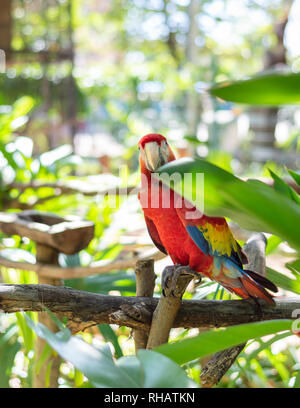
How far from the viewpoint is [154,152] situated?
24.7 inches

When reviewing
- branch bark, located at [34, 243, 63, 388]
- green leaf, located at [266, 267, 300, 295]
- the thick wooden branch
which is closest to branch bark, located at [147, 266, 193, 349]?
the thick wooden branch

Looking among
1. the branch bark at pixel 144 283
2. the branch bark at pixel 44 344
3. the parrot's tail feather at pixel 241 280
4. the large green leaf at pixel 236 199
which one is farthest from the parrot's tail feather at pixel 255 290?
the branch bark at pixel 44 344

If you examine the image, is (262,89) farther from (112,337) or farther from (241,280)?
(112,337)

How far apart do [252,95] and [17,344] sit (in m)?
0.84

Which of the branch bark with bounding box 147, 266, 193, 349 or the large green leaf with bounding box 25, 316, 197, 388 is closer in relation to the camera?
the large green leaf with bounding box 25, 316, 197, 388

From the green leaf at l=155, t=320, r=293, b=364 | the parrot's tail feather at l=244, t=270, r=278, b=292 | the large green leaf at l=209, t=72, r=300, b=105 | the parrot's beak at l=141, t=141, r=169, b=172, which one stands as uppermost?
the large green leaf at l=209, t=72, r=300, b=105

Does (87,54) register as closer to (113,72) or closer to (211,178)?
(113,72)

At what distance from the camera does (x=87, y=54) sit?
24.7 feet

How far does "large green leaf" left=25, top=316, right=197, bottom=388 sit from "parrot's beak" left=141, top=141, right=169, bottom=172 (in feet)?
1.17

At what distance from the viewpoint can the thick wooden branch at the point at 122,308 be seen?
0.45 meters

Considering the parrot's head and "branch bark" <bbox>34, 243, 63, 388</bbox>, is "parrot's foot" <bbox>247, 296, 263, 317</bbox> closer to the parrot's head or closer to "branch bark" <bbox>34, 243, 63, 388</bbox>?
the parrot's head

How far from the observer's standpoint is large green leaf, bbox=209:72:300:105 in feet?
0.80

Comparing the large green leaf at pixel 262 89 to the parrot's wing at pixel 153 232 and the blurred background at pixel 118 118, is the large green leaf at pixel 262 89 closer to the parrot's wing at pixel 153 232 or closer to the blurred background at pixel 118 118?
the blurred background at pixel 118 118

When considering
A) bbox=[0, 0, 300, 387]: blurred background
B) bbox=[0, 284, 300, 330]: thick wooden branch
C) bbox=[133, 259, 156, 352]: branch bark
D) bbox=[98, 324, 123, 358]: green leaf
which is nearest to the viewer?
bbox=[0, 284, 300, 330]: thick wooden branch
